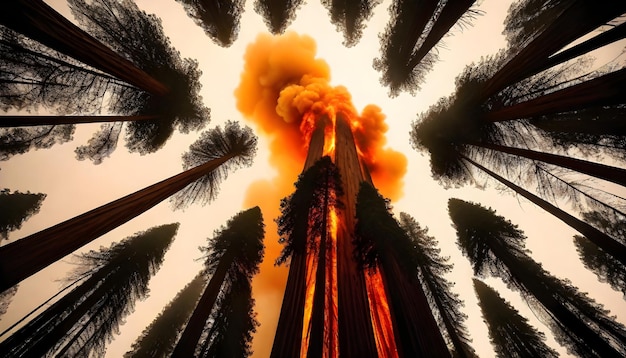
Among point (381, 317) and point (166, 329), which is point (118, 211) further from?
point (381, 317)

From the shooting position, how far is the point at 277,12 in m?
12.0

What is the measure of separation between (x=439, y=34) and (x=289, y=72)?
33338 mm

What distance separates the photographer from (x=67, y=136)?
9.91 metres

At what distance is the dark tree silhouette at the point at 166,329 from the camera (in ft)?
39.4

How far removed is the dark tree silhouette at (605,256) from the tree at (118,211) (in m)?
16.2

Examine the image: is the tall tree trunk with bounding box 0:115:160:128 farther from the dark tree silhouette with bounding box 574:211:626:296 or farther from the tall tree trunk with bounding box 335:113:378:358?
the dark tree silhouette with bounding box 574:211:626:296

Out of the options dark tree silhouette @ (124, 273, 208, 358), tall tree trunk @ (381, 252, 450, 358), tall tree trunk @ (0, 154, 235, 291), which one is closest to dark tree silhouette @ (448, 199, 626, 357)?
tall tree trunk @ (381, 252, 450, 358)

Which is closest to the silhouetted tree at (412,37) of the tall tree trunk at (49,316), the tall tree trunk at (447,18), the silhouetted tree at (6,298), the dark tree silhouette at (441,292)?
the tall tree trunk at (447,18)

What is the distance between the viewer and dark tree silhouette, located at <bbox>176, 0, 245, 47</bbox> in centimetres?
973

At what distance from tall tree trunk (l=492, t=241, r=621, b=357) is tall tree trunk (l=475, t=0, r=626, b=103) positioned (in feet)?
20.7

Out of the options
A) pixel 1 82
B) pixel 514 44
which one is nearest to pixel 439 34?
pixel 514 44

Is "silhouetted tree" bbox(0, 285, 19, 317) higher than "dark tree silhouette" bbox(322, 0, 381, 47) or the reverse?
the reverse

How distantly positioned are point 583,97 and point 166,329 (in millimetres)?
18870

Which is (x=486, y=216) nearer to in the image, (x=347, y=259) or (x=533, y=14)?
(x=347, y=259)
